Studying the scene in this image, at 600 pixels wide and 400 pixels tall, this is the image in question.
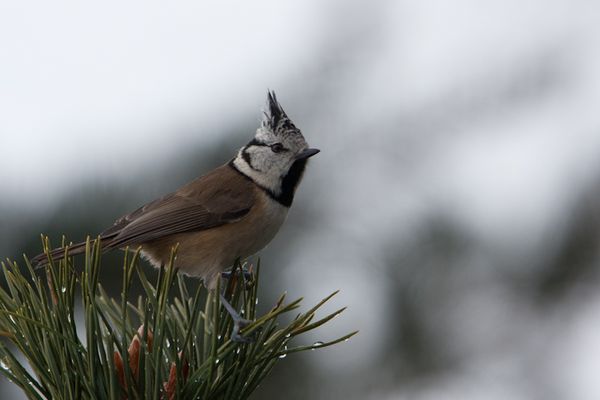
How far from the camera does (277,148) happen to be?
3.86 meters

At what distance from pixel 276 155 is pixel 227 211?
0.36 meters

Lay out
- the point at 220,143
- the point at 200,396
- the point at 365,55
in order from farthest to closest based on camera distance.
Answer: the point at 365,55, the point at 220,143, the point at 200,396

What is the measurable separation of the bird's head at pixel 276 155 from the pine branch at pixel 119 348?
168cm

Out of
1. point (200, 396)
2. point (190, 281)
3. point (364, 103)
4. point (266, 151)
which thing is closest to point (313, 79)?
point (364, 103)

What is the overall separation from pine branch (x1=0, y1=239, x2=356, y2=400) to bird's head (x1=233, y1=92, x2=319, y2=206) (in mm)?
1681

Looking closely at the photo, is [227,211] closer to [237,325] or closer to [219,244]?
[219,244]

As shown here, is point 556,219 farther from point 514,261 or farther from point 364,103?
point 364,103

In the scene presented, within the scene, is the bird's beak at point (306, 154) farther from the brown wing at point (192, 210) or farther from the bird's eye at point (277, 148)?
the brown wing at point (192, 210)

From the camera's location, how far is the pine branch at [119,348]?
77.7 inches

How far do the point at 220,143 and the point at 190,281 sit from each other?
85 cm

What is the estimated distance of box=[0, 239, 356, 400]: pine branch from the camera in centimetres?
197

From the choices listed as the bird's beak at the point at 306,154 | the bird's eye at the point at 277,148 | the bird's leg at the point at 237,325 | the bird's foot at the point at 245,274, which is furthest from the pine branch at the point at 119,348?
the bird's eye at the point at 277,148

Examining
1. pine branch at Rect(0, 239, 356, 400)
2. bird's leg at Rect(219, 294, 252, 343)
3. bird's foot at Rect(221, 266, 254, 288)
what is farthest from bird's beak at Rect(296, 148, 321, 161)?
pine branch at Rect(0, 239, 356, 400)

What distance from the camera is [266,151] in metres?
3.89
